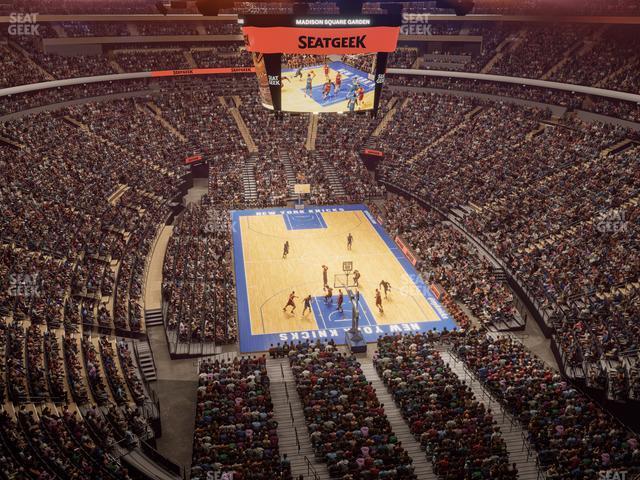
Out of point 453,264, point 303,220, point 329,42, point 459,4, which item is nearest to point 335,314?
point 453,264

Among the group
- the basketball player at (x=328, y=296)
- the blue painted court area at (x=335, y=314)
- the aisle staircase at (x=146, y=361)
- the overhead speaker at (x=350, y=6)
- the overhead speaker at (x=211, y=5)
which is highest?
the overhead speaker at (x=350, y=6)

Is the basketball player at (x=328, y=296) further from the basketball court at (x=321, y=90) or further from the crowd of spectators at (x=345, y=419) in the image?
the basketball court at (x=321, y=90)

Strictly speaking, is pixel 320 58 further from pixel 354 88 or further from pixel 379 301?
pixel 379 301

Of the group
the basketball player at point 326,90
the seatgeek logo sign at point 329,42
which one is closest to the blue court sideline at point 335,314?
the basketball player at point 326,90

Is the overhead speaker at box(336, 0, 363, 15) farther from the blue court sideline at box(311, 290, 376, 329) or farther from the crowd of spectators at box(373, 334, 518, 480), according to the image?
the blue court sideline at box(311, 290, 376, 329)

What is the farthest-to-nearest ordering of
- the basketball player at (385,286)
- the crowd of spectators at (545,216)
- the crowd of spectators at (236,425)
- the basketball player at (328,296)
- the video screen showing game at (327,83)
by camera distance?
the basketball player at (385,286) → the basketball player at (328,296) → the video screen showing game at (327,83) → the crowd of spectators at (545,216) → the crowd of spectators at (236,425)

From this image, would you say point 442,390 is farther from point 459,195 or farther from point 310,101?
point 459,195

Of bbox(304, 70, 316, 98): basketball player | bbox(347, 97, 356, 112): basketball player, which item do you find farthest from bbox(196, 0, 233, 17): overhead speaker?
bbox(347, 97, 356, 112): basketball player
